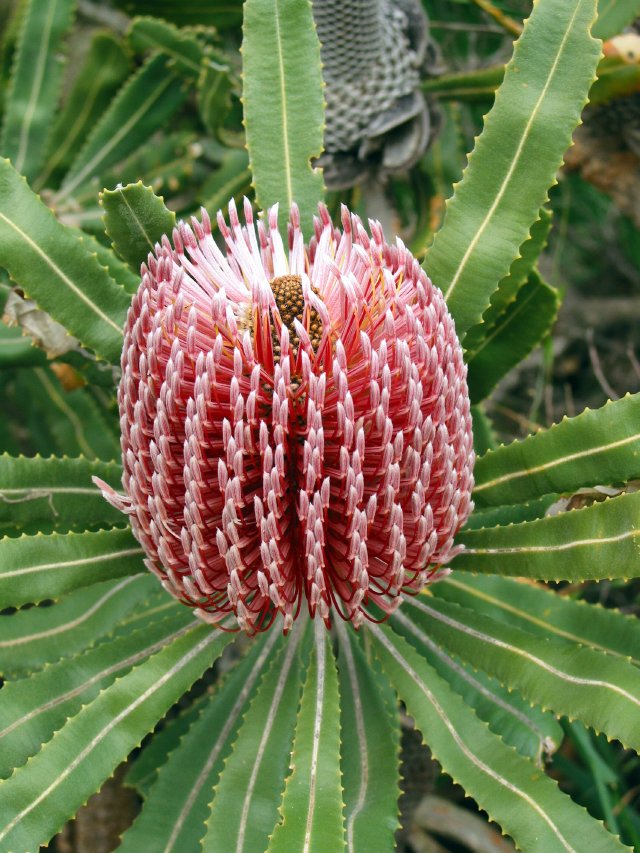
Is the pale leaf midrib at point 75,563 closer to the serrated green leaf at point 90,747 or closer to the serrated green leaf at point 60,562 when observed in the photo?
the serrated green leaf at point 60,562

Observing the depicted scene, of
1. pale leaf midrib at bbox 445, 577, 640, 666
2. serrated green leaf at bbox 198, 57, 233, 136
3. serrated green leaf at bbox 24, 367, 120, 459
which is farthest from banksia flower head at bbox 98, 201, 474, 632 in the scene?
serrated green leaf at bbox 24, 367, 120, 459

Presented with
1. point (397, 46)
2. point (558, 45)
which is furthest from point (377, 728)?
point (397, 46)

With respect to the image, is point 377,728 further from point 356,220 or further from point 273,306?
point 356,220

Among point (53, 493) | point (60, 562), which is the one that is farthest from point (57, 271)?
point (60, 562)

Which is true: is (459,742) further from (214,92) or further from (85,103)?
(85,103)

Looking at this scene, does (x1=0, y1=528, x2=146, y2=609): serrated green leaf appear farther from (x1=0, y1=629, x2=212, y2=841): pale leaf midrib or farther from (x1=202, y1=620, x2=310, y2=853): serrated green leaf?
(x1=202, y1=620, x2=310, y2=853): serrated green leaf
